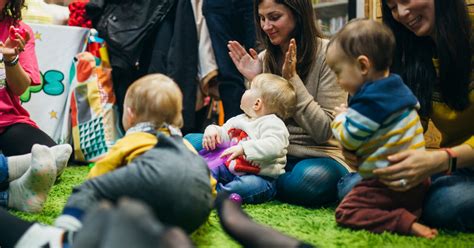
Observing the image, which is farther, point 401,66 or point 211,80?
point 211,80

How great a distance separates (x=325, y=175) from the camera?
164cm

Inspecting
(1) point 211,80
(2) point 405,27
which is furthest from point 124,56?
(2) point 405,27

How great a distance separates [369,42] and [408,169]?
0.31m

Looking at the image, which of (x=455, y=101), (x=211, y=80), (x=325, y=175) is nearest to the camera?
(x=455, y=101)

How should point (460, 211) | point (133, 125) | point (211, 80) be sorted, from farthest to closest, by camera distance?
1. point (211, 80)
2. point (460, 211)
3. point (133, 125)

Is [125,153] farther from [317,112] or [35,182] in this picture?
[317,112]

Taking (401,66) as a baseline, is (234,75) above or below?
below

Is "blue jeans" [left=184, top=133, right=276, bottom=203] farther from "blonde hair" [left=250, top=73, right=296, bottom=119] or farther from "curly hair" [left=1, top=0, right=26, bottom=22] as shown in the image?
"curly hair" [left=1, top=0, right=26, bottom=22]

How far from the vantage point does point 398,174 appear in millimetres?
1227

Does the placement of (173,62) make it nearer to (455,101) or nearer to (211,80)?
(211,80)

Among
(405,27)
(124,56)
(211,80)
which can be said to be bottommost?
(211,80)

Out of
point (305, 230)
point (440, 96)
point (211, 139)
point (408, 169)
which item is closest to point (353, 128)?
point (408, 169)

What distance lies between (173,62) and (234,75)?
0.98 ft

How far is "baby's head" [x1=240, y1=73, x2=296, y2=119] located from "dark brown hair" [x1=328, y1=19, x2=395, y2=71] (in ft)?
1.37
